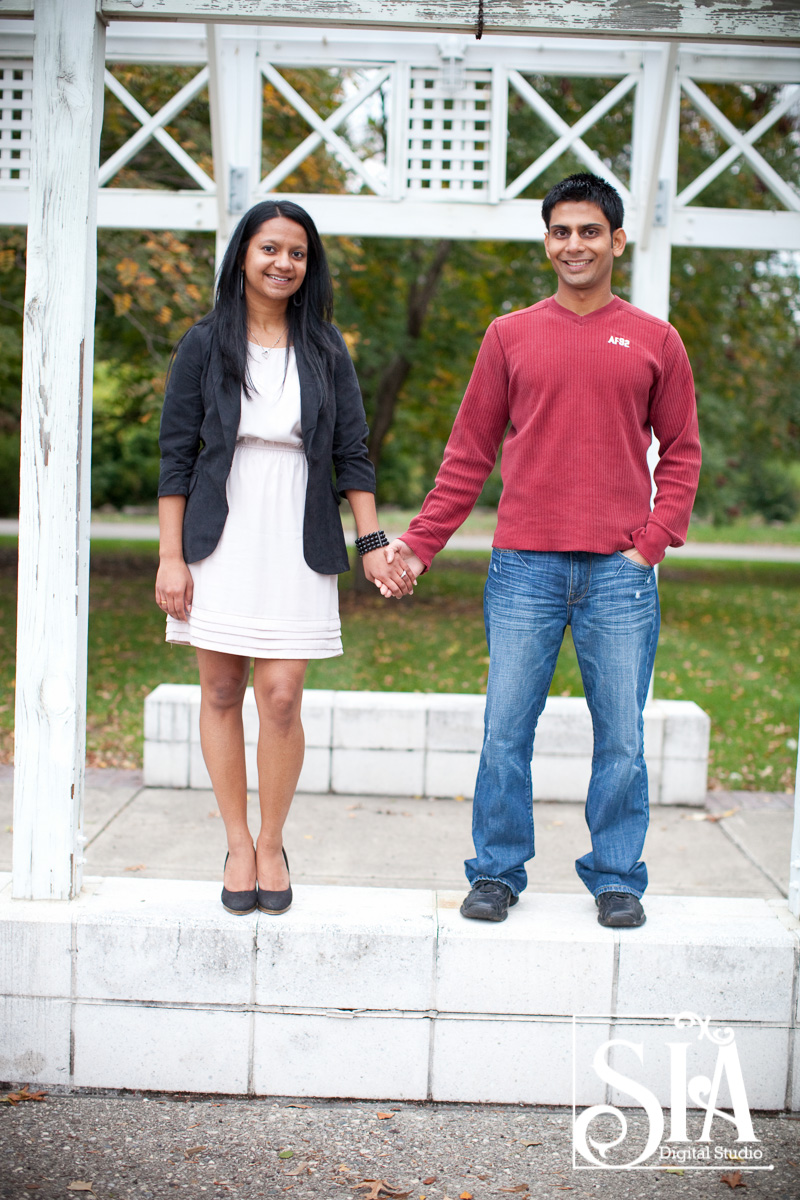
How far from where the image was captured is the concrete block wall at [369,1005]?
2.82 metres

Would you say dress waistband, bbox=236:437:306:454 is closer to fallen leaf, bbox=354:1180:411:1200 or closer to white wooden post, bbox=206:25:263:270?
fallen leaf, bbox=354:1180:411:1200

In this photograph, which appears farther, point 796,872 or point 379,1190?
point 796,872

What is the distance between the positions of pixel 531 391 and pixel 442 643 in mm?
7071

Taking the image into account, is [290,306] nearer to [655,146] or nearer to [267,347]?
[267,347]

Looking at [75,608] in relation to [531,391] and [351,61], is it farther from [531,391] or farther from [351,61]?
[351,61]

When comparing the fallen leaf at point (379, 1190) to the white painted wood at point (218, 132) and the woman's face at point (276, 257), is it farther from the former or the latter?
the white painted wood at point (218, 132)

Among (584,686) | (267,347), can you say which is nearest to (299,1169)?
(584,686)

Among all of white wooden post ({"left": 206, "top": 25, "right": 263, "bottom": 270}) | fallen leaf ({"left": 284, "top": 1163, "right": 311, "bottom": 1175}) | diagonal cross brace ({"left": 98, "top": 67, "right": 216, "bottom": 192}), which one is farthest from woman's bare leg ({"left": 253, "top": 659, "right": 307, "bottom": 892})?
diagonal cross brace ({"left": 98, "top": 67, "right": 216, "bottom": 192})

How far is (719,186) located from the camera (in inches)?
419

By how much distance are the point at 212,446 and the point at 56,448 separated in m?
0.42

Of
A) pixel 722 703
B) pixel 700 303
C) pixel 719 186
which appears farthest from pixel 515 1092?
pixel 700 303

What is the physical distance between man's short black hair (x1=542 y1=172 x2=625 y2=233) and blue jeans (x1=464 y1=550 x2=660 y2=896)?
2.95 feet

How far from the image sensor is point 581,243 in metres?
2.85

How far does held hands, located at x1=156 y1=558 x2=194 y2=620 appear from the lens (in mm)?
2889
